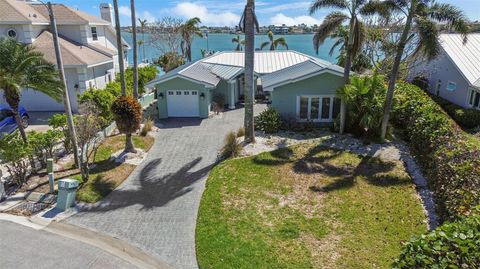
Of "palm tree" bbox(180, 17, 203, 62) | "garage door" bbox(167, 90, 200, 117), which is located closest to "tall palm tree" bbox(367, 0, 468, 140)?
"garage door" bbox(167, 90, 200, 117)

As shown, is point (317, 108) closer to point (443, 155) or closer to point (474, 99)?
point (443, 155)

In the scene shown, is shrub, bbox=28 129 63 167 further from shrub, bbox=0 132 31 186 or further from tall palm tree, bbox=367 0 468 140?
tall palm tree, bbox=367 0 468 140

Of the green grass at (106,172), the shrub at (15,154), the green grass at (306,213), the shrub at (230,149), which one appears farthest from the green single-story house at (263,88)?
the shrub at (15,154)

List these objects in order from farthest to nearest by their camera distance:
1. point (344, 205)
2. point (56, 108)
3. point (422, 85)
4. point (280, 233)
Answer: point (422, 85), point (56, 108), point (344, 205), point (280, 233)

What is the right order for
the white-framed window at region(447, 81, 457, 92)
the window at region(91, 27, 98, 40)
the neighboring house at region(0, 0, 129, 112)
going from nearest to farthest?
the neighboring house at region(0, 0, 129, 112), the white-framed window at region(447, 81, 457, 92), the window at region(91, 27, 98, 40)

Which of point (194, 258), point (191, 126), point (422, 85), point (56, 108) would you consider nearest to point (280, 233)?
point (194, 258)

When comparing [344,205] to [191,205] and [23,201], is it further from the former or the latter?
[23,201]
